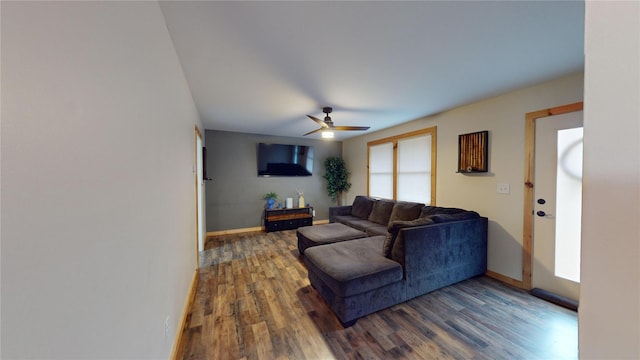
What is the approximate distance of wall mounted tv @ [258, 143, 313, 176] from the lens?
5.15 m

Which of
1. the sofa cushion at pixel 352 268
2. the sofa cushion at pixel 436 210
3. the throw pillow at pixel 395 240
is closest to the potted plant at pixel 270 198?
the sofa cushion at pixel 352 268

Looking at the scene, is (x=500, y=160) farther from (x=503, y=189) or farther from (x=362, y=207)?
(x=362, y=207)


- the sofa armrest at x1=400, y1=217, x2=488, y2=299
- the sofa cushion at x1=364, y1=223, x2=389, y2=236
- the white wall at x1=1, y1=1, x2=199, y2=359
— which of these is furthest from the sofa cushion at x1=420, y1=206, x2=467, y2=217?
the white wall at x1=1, y1=1, x2=199, y2=359

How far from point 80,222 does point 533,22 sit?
2.54 m

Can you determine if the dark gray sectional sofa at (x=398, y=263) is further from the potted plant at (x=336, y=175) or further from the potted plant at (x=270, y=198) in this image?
the potted plant at (x=336, y=175)

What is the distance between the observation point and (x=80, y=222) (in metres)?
0.64

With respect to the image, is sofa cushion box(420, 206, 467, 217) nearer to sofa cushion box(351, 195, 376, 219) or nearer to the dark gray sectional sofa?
the dark gray sectional sofa

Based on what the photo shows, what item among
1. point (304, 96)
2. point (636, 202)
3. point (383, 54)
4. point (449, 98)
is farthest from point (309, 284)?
point (449, 98)

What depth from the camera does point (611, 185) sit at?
0.36 meters

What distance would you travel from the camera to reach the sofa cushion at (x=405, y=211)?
349 centimetres

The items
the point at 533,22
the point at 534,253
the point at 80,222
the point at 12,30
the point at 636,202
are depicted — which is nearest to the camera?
the point at 636,202

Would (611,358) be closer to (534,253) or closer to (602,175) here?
(602,175)

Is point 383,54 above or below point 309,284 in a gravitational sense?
above

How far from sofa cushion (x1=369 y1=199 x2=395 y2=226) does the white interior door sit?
1888 mm
